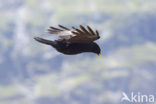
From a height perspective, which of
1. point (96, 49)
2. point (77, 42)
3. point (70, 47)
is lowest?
point (70, 47)

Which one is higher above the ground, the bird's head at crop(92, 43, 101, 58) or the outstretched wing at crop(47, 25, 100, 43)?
the bird's head at crop(92, 43, 101, 58)

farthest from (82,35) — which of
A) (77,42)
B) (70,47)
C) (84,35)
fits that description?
(70,47)

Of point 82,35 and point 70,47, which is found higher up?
point 82,35

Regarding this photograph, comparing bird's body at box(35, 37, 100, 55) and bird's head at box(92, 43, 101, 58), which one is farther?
bird's head at box(92, 43, 101, 58)

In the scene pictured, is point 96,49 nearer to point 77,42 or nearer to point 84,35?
point 77,42

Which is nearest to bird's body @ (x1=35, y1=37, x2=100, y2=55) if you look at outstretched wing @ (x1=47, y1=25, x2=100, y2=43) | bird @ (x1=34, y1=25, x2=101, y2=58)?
bird @ (x1=34, y1=25, x2=101, y2=58)

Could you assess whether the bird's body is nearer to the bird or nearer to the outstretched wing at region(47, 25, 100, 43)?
the bird

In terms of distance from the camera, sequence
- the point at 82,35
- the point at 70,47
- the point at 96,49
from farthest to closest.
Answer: the point at 96,49, the point at 70,47, the point at 82,35

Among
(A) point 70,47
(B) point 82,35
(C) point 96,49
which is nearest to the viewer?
(B) point 82,35

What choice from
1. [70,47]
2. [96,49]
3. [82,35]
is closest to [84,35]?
[82,35]

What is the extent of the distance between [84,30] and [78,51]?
2.04 feet

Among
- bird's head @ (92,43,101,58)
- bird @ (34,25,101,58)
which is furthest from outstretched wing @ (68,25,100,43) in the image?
bird's head @ (92,43,101,58)

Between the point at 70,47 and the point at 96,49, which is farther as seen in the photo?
the point at 96,49

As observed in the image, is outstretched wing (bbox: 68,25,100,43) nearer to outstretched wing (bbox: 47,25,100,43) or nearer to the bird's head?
outstretched wing (bbox: 47,25,100,43)
